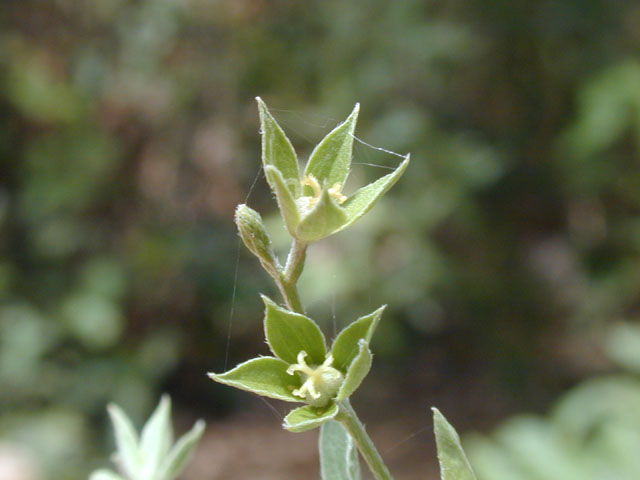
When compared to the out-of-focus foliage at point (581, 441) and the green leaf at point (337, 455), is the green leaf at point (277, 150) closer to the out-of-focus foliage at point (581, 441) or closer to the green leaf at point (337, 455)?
the green leaf at point (337, 455)

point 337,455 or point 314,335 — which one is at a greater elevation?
point 314,335

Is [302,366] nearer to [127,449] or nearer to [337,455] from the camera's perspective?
[337,455]

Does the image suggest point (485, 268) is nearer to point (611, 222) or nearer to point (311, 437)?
point (611, 222)

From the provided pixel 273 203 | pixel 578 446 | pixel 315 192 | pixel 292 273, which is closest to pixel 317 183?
pixel 315 192

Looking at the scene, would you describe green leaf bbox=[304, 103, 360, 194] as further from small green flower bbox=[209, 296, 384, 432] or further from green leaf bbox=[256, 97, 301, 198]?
small green flower bbox=[209, 296, 384, 432]

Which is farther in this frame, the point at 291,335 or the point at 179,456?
the point at 179,456

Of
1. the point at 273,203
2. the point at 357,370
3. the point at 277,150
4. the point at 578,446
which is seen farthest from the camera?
the point at 273,203

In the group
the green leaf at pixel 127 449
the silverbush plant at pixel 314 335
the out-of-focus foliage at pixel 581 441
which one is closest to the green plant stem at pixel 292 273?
the silverbush plant at pixel 314 335

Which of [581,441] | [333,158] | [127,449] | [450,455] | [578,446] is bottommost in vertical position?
[581,441]
